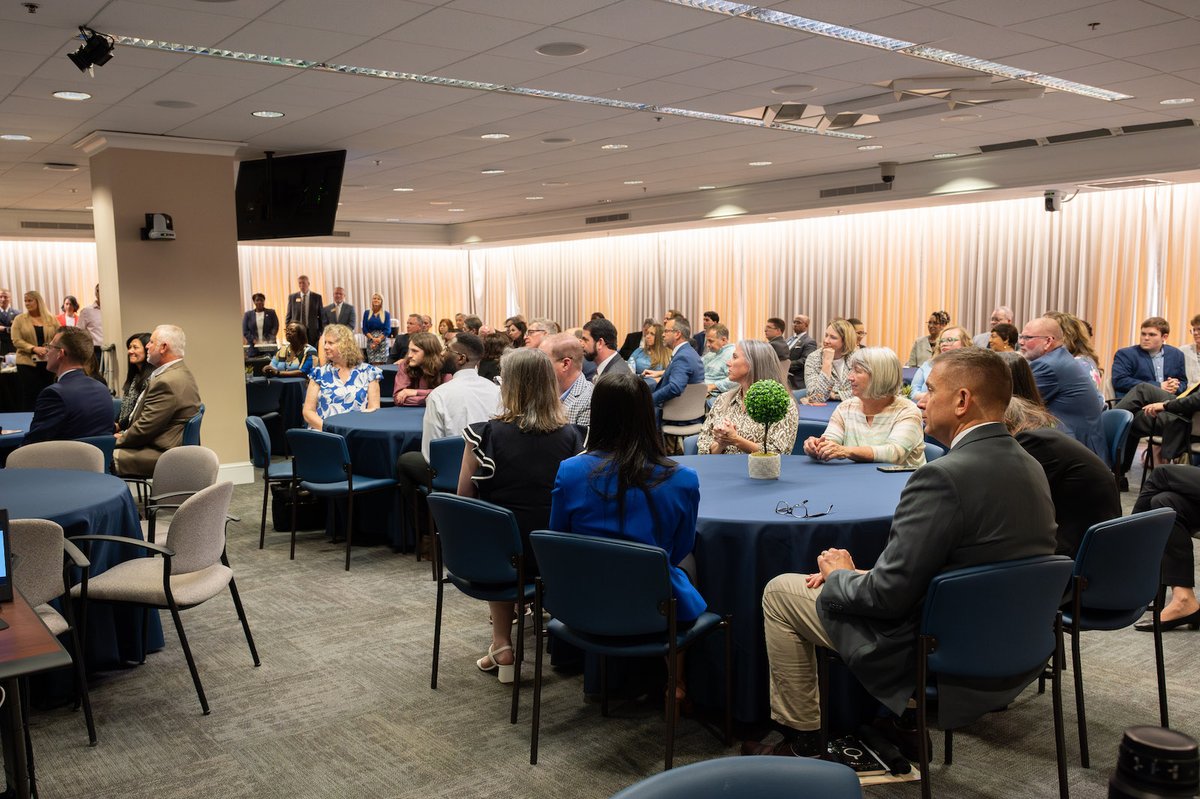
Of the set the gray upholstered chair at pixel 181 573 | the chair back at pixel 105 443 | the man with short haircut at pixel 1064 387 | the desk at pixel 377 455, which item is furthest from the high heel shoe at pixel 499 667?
the man with short haircut at pixel 1064 387

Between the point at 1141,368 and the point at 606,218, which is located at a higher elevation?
the point at 606,218

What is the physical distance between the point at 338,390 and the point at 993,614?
5.65 meters

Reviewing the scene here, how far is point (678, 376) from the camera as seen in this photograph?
8258 millimetres

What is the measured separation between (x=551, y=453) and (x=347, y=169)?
8.01 meters

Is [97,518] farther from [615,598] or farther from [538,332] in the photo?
[538,332]

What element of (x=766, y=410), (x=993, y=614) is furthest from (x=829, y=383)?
(x=993, y=614)

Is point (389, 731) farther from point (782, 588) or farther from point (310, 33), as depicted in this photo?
point (310, 33)

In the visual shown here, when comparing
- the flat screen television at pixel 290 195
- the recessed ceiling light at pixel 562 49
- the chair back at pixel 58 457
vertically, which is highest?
the recessed ceiling light at pixel 562 49

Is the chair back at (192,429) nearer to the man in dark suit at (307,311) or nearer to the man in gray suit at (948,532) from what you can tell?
the man in gray suit at (948,532)

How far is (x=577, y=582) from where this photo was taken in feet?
10.1

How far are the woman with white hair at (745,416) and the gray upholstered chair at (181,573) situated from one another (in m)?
2.45

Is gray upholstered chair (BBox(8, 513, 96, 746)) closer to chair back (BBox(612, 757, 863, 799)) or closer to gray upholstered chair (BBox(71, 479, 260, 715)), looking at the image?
gray upholstered chair (BBox(71, 479, 260, 715))

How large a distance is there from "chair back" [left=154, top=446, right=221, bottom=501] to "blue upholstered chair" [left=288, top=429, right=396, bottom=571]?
37.3 inches

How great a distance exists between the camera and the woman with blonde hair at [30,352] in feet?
35.0
